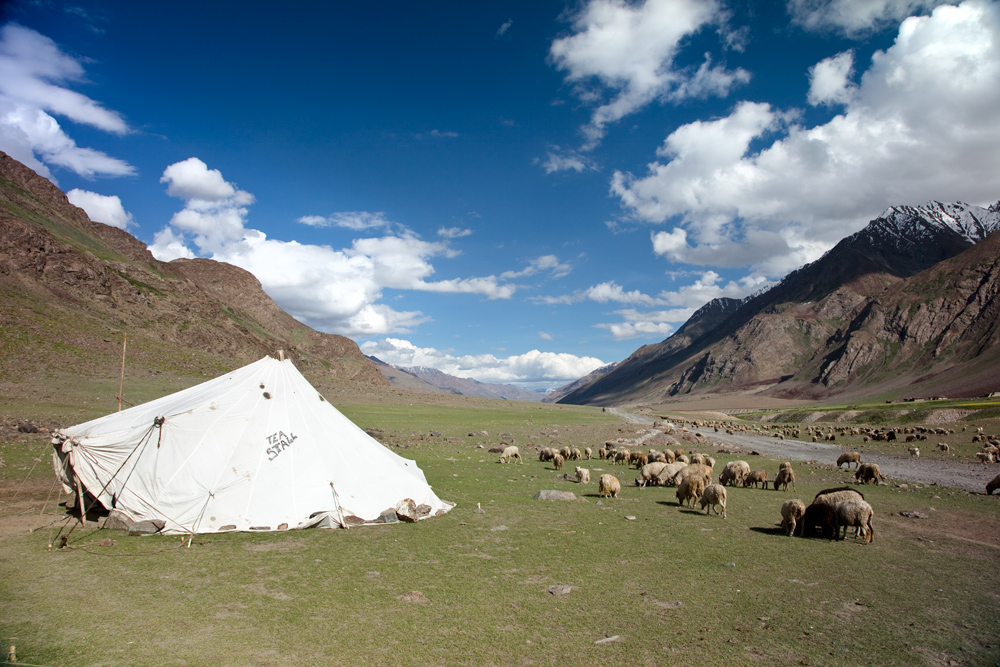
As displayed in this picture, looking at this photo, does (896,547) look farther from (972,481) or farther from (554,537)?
(972,481)

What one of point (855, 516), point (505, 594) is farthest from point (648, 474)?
point (505, 594)

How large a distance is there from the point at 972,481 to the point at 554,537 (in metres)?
22.8

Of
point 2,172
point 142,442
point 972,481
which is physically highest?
point 2,172

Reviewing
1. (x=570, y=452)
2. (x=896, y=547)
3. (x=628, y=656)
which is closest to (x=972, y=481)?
(x=896, y=547)

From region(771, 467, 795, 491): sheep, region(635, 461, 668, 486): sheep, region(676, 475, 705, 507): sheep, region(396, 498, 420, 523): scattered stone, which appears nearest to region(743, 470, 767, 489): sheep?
region(771, 467, 795, 491): sheep

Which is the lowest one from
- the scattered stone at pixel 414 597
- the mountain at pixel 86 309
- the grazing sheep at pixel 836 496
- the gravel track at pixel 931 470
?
the gravel track at pixel 931 470

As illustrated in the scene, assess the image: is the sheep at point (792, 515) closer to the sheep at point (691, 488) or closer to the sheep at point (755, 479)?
the sheep at point (691, 488)

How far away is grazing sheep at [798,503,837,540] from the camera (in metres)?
12.0

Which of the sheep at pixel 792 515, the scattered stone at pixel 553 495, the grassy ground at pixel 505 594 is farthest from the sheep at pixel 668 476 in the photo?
the sheep at pixel 792 515

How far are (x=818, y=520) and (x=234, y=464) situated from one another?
49.0ft

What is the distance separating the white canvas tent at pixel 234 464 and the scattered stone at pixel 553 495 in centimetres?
334

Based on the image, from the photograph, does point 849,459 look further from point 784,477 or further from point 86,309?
point 86,309

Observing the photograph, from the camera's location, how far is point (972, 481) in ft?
72.6

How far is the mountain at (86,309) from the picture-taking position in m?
44.0
